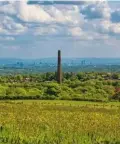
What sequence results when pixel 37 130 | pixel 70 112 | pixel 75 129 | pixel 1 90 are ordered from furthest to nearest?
1. pixel 1 90
2. pixel 70 112
3. pixel 75 129
4. pixel 37 130

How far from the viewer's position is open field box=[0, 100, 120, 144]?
23.3 m

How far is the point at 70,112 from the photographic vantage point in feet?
135

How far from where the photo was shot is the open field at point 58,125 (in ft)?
76.4

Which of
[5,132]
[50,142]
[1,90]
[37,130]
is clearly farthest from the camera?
[1,90]

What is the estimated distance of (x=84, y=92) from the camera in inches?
2571

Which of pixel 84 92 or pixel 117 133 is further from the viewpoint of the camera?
pixel 84 92

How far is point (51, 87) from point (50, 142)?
144ft

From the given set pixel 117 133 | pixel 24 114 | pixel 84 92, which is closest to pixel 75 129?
pixel 117 133

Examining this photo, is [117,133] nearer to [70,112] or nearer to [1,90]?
[70,112]

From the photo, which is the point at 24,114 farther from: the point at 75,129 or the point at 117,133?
the point at 117,133

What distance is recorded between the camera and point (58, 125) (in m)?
31.8

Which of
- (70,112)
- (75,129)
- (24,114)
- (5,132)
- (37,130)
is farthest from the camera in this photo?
(70,112)

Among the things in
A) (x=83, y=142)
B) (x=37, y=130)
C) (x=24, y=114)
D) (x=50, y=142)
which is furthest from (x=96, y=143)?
(x=24, y=114)

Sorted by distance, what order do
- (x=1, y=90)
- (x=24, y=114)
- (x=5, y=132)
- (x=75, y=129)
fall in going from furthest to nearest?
(x=1, y=90) < (x=24, y=114) < (x=75, y=129) < (x=5, y=132)
